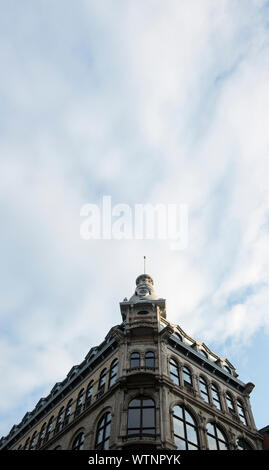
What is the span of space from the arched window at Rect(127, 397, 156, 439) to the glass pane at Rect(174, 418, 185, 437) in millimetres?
1826

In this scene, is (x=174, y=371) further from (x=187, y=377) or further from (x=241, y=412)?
(x=241, y=412)

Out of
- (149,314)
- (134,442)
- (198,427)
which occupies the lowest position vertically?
(134,442)

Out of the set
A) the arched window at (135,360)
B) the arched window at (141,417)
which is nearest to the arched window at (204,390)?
the arched window at (135,360)

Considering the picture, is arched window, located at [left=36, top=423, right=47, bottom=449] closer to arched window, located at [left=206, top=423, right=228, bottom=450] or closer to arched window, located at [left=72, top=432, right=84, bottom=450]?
arched window, located at [left=72, top=432, right=84, bottom=450]

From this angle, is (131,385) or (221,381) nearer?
(131,385)

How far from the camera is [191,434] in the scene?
29.9 metres

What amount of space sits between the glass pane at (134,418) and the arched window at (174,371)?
484 cm

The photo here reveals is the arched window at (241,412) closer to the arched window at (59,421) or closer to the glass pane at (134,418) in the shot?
the glass pane at (134,418)

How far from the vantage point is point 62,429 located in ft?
118

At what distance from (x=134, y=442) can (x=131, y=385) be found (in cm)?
477

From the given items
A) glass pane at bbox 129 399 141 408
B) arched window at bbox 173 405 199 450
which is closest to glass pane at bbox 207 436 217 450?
arched window at bbox 173 405 199 450
